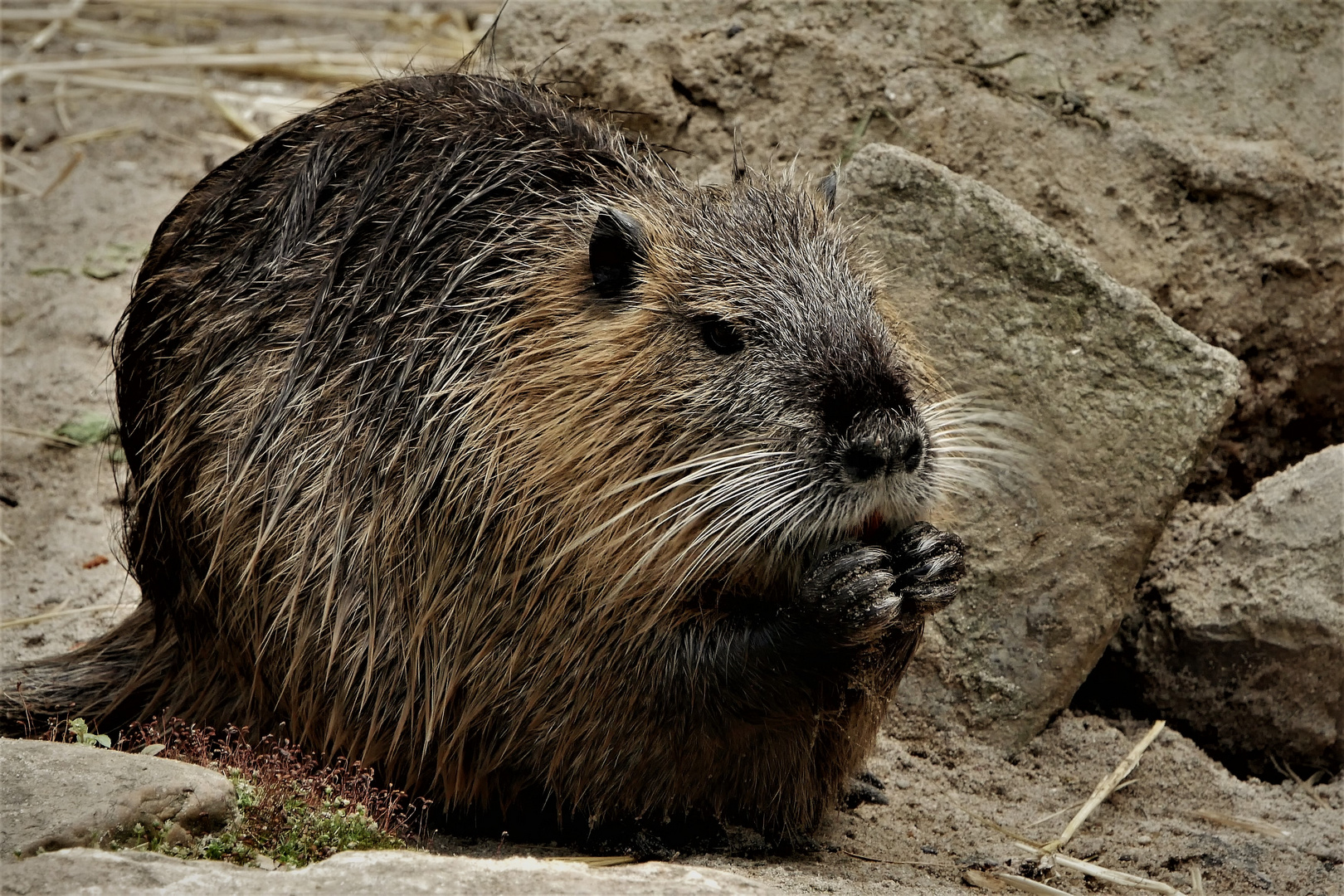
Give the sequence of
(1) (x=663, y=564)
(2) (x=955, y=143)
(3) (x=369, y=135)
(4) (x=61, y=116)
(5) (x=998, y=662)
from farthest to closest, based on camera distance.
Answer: (4) (x=61, y=116), (2) (x=955, y=143), (5) (x=998, y=662), (3) (x=369, y=135), (1) (x=663, y=564)

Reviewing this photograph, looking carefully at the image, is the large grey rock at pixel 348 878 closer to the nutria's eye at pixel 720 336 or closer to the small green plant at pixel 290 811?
the small green plant at pixel 290 811

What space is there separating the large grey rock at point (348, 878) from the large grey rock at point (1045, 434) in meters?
1.64

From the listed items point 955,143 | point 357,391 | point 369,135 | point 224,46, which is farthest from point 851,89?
point 224,46

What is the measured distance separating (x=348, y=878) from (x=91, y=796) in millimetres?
570

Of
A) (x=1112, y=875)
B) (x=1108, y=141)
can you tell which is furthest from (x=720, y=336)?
(x=1108, y=141)

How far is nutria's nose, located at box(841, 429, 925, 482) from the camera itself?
2812 mm

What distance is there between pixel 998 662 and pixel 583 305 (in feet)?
5.28

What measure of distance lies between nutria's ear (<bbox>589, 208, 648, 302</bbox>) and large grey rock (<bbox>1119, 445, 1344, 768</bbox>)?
191 centimetres

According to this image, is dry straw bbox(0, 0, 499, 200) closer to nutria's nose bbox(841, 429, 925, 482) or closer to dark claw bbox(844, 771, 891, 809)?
dark claw bbox(844, 771, 891, 809)

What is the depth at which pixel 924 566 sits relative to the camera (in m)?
3.02

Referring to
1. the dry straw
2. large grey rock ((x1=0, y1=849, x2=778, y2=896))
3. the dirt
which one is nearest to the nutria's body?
large grey rock ((x1=0, y1=849, x2=778, y2=896))

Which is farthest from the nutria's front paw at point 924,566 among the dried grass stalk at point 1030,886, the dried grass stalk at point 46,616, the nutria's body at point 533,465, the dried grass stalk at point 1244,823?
the dried grass stalk at point 46,616

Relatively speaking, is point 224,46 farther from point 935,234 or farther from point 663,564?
point 663,564

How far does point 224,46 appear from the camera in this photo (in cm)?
754
